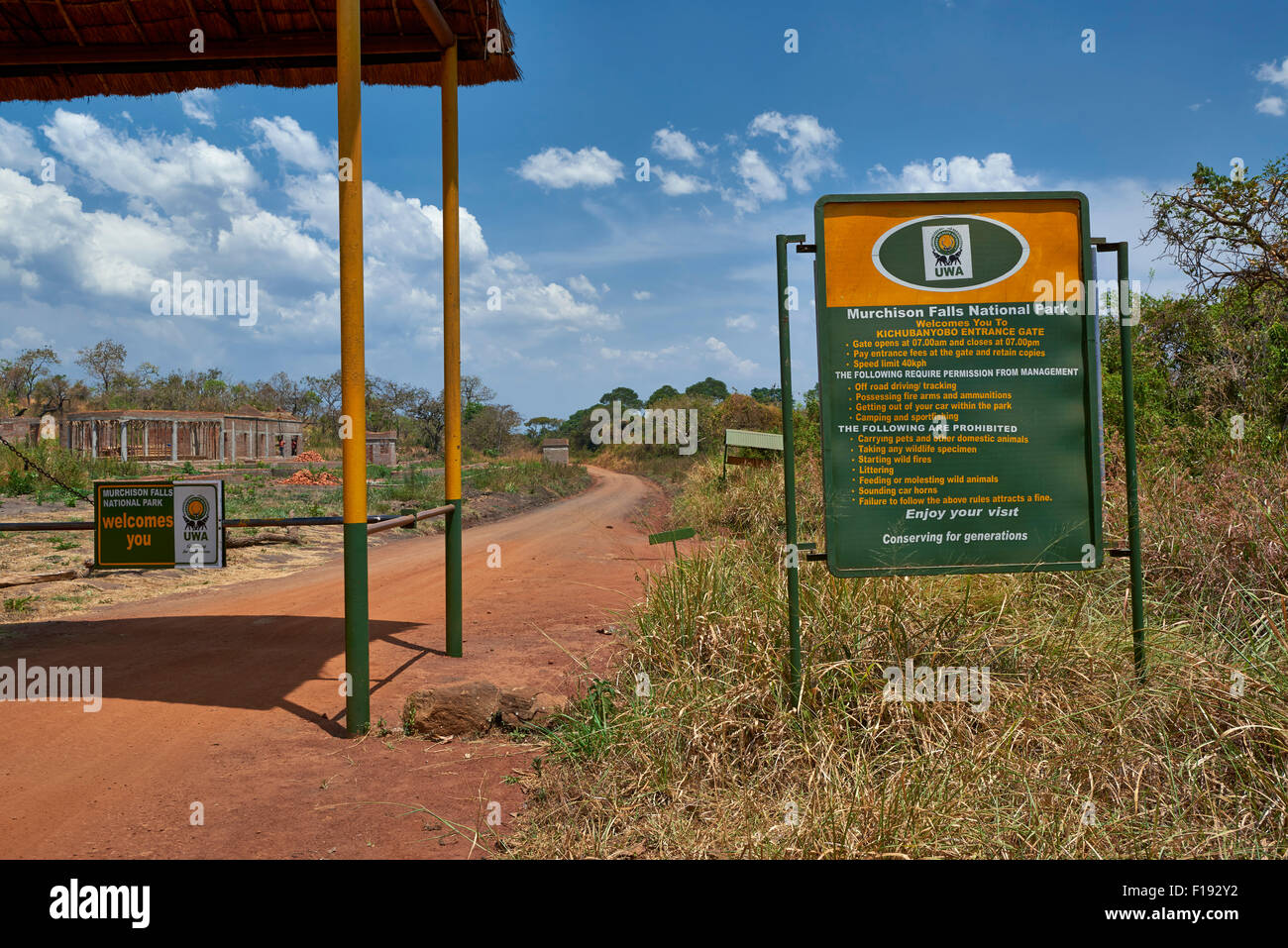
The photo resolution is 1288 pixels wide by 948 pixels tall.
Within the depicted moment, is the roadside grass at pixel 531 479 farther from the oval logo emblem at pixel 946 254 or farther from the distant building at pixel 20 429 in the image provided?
the oval logo emblem at pixel 946 254

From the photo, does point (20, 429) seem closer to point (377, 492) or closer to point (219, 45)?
point (377, 492)

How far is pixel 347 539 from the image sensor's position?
4.25 metres

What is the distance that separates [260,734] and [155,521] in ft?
5.39

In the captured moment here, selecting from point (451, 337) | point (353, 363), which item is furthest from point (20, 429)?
point (353, 363)

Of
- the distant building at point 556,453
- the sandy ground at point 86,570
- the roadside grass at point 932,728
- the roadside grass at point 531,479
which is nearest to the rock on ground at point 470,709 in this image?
the roadside grass at point 932,728

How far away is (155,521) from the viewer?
4.98 meters

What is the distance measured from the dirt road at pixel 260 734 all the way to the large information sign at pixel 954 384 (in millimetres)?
2197

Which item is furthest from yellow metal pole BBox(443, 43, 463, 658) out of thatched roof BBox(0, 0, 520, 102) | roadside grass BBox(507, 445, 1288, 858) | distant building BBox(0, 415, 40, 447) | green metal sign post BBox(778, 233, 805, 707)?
distant building BBox(0, 415, 40, 447)

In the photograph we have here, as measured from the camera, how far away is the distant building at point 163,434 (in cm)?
2984

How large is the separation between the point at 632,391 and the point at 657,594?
94.9 meters

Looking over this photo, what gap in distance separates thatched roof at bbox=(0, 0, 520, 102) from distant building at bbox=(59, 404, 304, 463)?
25923mm

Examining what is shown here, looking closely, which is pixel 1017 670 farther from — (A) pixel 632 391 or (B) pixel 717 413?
(A) pixel 632 391

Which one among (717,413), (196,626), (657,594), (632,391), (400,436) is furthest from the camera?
(632,391)
